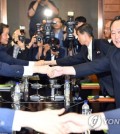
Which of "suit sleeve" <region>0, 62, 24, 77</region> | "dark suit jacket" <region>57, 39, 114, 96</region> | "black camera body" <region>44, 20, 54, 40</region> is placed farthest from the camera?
"black camera body" <region>44, 20, 54, 40</region>

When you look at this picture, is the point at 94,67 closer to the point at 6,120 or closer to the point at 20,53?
the point at 6,120

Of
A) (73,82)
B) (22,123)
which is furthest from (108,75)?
(22,123)

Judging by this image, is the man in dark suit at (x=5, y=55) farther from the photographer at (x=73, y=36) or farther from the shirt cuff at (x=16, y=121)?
the shirt cuff at (x=16, y=121)

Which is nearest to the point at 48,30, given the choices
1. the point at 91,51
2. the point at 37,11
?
the point at 37,11

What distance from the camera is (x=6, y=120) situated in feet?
3.80

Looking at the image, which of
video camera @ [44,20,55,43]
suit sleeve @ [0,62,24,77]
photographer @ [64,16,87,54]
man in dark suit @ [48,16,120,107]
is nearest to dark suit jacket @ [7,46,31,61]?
video camera @ [44,20,55,43]

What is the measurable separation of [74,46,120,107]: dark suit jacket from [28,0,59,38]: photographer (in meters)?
4.16

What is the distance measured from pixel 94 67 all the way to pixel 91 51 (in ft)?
3.79

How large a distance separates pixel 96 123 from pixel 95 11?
233 inches

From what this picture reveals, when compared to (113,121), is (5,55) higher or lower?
higher

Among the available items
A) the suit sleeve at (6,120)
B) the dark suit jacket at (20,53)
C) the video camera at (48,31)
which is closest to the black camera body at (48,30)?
the video camera at (48,31)

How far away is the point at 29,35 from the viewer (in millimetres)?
7102

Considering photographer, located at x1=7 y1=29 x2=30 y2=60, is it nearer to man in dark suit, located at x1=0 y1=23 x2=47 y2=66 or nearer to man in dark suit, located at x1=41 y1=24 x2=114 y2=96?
man in dark suit, located at x1=0 y1=23 x2=47 y2=66

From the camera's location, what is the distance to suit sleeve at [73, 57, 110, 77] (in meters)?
2.86
